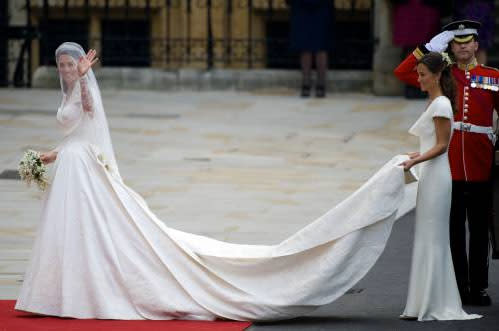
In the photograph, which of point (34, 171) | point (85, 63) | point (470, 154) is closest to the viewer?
point (85, 63)

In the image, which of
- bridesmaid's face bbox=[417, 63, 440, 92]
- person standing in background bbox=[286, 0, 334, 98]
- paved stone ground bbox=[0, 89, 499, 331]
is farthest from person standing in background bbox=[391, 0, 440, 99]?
bridesmaid's face bbox=[417, 63, 440, 92]

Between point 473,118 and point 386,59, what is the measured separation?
1331 centimetres

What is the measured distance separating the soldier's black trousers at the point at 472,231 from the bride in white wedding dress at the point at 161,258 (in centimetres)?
62

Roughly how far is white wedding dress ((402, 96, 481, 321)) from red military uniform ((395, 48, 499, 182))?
386 mm

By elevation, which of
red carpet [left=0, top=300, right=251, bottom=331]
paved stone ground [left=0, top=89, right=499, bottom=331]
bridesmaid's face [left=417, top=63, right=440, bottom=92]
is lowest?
paved stone ground [left=0, top=89, right=499, bottom=331]

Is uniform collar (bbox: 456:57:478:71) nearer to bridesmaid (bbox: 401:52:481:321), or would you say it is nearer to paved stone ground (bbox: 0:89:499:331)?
bridesmaid (bbox: 401:52:481:321)

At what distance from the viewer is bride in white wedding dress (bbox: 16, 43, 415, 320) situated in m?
→ 9.07

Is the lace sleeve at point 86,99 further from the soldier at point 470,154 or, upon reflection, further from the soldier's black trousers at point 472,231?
the soldier's black trousers at point 472,231

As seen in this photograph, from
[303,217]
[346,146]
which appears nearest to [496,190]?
[303,217]

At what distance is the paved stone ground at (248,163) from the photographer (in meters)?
10.5

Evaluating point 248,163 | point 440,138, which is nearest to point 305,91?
point 248,163

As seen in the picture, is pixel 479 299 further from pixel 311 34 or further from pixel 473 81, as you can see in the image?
pixel 311 34

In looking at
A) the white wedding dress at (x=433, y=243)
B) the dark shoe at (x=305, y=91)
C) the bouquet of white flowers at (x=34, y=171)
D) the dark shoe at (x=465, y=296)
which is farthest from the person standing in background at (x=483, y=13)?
the bouquet of white flowers at (x=34, y=171)

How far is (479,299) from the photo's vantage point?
9.68 metres
